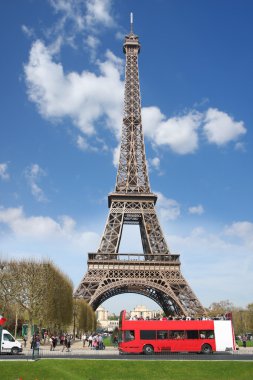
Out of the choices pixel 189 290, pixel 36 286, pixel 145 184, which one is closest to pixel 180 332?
pixel 36 286

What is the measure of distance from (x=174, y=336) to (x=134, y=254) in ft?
137

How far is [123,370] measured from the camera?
98.4 ft

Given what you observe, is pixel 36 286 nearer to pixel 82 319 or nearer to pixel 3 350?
pixel 3 350

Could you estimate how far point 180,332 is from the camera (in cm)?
4141

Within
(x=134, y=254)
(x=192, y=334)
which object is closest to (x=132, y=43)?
(x=134, y=254)

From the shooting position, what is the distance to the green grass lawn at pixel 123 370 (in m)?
28.0

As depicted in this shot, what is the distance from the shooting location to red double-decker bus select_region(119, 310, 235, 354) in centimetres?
4100

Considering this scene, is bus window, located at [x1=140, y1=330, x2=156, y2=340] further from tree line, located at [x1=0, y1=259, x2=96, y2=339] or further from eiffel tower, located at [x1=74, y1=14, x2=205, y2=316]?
eiffel tower, located at [x1=74, y1=14, x2=205, y2=316]

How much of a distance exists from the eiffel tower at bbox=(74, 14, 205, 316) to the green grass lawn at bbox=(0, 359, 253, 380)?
41.7 meters

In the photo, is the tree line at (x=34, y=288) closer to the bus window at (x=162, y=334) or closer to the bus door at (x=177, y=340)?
the bus window at (x=162, y=334)

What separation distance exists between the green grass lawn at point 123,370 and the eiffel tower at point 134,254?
41735 millimetres

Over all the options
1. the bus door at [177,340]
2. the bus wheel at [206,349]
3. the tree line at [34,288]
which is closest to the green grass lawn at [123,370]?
the bus door at [177,340]

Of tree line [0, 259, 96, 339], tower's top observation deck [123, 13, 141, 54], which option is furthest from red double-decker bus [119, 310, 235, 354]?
tower's top observation deck [123, 13, 141, 54]

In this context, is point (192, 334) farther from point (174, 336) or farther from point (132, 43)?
point (132, 43)
